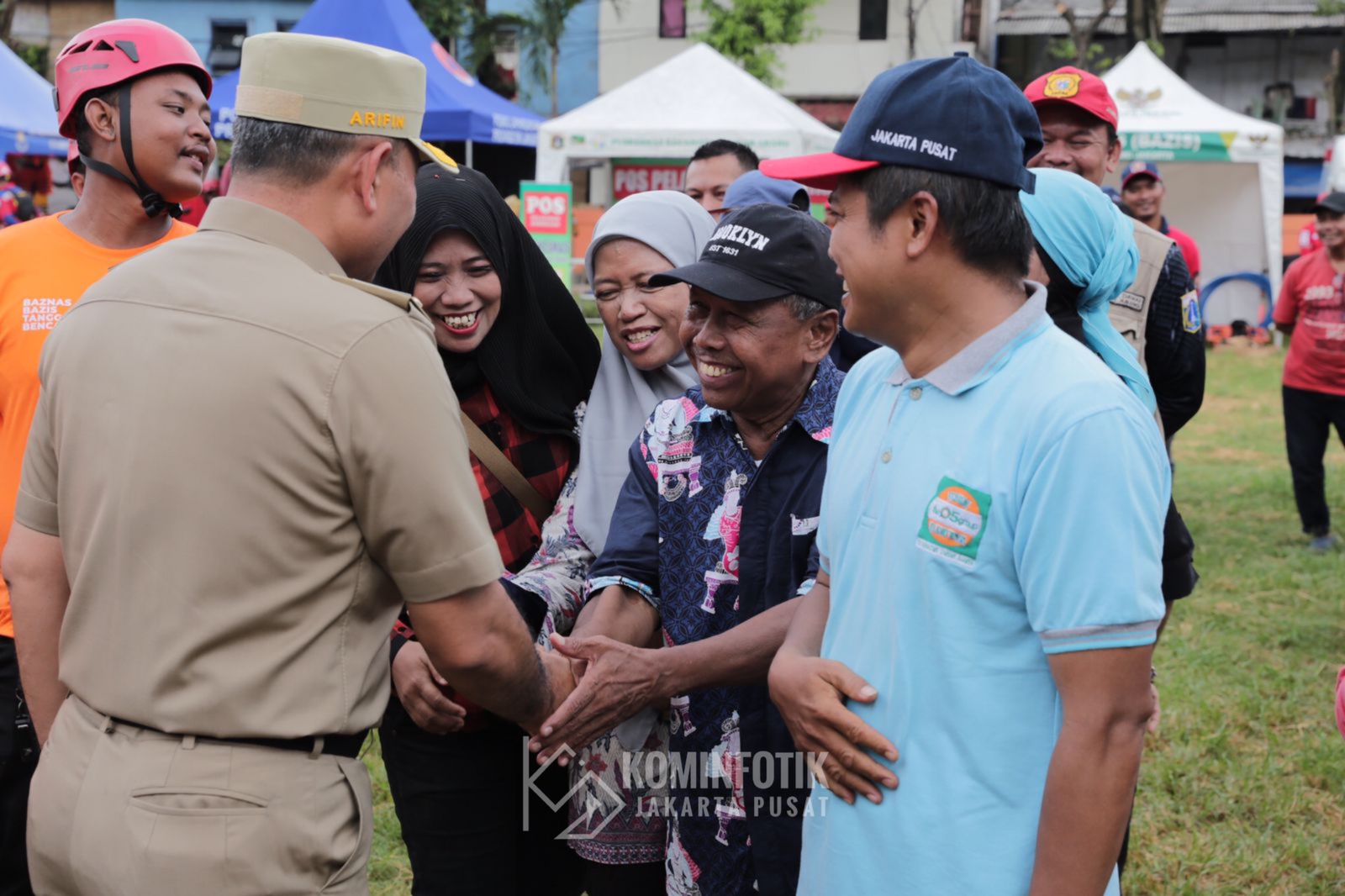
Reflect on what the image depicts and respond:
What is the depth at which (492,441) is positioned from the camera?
291 centimetres

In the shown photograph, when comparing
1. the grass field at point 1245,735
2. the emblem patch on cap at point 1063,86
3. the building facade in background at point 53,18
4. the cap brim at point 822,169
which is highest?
the building facade in background at point 53,18

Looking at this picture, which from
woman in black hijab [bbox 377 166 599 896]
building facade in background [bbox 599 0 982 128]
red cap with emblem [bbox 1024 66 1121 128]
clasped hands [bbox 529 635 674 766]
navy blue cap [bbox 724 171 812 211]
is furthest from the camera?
building facade in background [bbox 599 0 982 128]

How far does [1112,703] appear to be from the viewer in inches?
63.5

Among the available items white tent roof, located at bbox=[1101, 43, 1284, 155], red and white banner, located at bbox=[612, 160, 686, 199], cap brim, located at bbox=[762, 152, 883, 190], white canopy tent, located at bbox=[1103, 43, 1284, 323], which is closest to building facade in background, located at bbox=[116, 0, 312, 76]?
red and white banner, located at bbox=[612, 160, 686, 199]

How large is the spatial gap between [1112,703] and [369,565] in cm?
108

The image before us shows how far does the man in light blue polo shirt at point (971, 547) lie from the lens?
1604 millimetres

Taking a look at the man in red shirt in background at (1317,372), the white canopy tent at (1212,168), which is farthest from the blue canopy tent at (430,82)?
the man in red shirt in background at (1317,372)

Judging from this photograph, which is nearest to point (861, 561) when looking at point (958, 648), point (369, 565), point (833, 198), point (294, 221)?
point (958, 648)

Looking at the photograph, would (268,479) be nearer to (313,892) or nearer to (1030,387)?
(313,892)

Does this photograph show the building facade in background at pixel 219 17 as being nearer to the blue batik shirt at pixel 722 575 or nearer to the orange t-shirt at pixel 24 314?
the orange t-shirt at pixel 24 314

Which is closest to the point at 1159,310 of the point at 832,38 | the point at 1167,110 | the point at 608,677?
the point at 608,677

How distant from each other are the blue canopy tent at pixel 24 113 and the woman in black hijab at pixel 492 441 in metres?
10.8

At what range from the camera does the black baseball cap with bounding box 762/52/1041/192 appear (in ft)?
5.75

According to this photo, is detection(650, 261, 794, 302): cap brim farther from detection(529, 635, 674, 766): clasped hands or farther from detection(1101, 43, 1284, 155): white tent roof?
detection(1101, 43, 1284, 155): white tent roof
